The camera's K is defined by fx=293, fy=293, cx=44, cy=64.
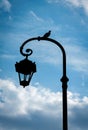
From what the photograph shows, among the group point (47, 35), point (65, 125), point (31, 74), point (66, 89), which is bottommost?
point (65, 125)

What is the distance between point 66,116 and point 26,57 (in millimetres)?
2742

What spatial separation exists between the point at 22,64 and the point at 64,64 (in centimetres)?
145

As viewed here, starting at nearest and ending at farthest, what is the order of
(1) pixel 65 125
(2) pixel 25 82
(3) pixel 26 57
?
(1) pixel 65 125
(2) pixel 25 82
(3) pixel 26 57

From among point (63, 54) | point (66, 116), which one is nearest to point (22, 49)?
point (63, 54)

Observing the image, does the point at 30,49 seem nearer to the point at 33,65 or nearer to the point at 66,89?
the point at 33,65

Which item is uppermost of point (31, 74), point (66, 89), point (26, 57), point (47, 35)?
point (47, 35)

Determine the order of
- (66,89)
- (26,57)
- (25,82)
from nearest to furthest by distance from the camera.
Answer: (66,89)
(25,82)
(26,57)

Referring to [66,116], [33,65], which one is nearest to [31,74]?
[33,65]

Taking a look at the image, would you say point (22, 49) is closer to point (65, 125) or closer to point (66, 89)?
point (66, 89)

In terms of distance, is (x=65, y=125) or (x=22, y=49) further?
(x=22, y=49)

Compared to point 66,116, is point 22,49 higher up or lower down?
higher up

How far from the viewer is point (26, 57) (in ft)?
32.8

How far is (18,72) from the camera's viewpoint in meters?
9.50

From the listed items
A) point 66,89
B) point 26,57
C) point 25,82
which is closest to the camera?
point 66,89
